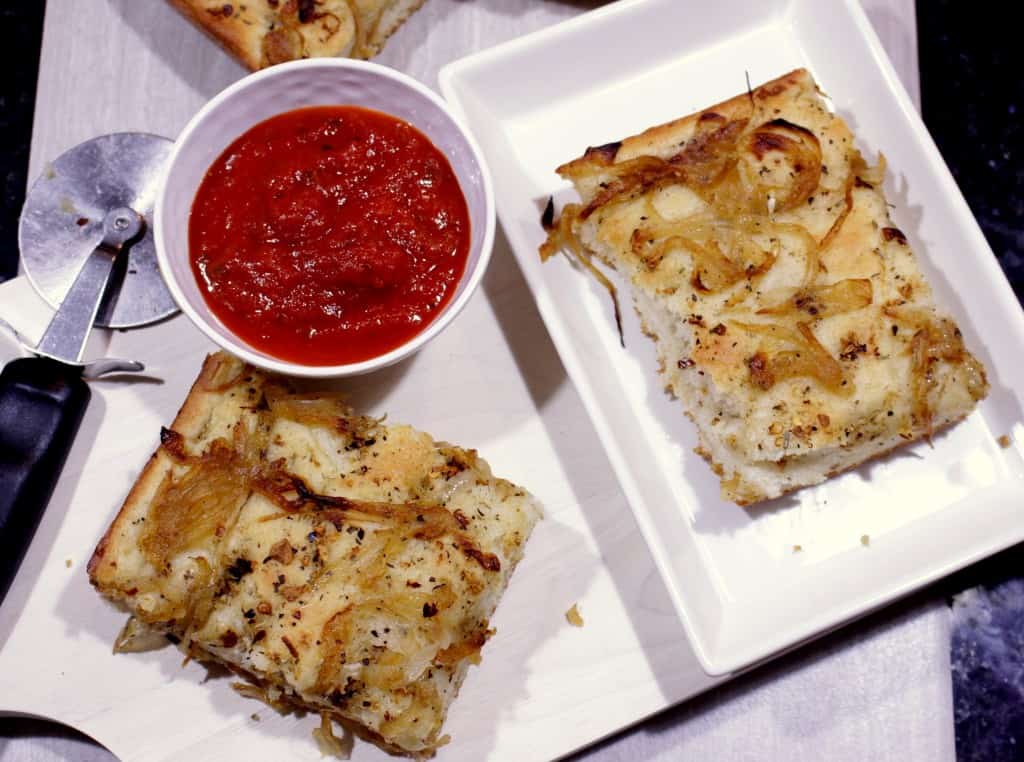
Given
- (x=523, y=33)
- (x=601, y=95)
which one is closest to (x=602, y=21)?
(x=601, y=95)

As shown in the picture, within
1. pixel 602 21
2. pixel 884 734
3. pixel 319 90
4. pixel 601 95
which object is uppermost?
pixel 319 90

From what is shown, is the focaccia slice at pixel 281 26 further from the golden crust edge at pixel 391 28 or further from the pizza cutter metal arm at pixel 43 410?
the pizza cutter metal arm at pixel 43 410

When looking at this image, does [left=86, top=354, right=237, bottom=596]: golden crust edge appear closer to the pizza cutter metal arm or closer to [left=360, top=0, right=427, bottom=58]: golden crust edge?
the pizza cutter metal arm

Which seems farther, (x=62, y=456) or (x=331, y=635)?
(x=62, y=456)

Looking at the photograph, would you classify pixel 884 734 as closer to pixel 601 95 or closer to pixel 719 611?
pixel 719 611

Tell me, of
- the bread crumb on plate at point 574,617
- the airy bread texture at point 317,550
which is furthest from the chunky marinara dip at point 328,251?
the bread crumb on plate at point 574,617

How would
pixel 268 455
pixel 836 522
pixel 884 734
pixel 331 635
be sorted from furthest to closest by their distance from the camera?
pixel 884 734 → pixel 836 522 → pixel 268 455 → pixel 331 635

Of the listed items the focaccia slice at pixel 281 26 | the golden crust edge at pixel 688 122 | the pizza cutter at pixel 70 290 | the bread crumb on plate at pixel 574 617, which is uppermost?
the focaccia slice at pixel 281 26

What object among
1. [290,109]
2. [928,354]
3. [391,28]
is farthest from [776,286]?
[391,28]
